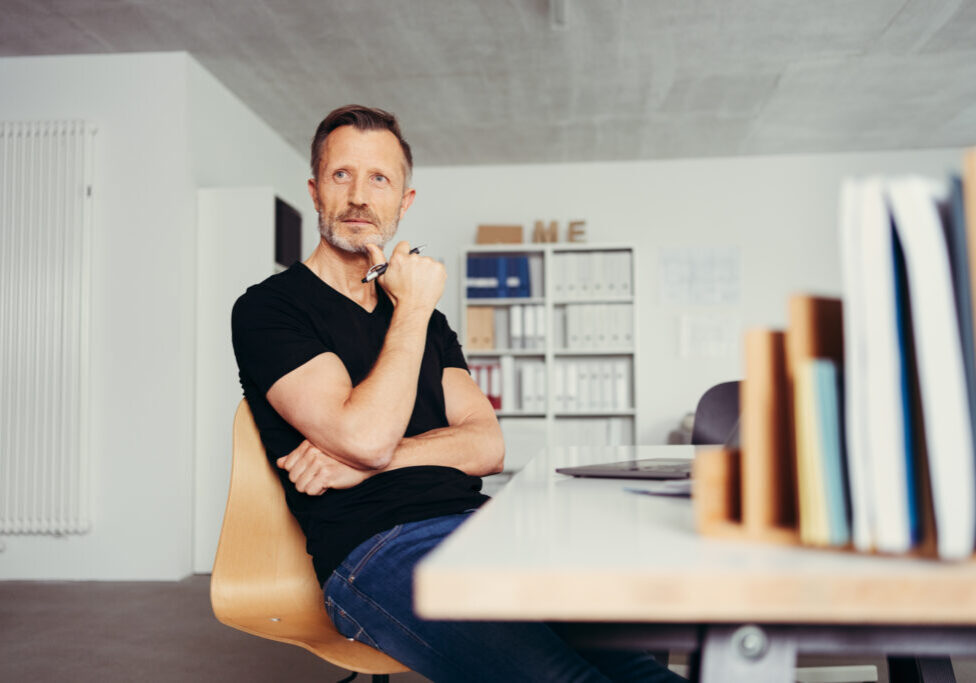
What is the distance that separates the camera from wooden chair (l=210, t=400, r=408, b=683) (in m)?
1.29

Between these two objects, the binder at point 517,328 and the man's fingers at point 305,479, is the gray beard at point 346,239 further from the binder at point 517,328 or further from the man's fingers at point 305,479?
the binder at point 517,328

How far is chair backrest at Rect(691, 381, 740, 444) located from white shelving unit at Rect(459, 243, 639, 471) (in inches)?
140

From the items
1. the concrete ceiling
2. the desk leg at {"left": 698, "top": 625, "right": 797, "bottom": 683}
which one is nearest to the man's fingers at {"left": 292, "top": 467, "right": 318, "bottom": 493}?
the desk leg at {"left": 698, "top": 625, "right": 797, "bottom": 683}

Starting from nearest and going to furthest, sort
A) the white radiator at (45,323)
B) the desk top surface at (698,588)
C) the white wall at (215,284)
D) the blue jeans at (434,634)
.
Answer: the desk top surface at (698,588) → the blue jeans at (434,634) → the white radiator at (45,323) → the white wall at (215,284)

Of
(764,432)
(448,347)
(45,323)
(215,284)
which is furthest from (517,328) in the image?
(764,432)

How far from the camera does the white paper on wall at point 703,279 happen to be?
6.05m

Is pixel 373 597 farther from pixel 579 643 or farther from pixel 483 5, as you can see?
pixel 483 5

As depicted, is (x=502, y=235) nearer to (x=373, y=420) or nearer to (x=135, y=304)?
(x=135, y=304)

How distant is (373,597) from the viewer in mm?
1077

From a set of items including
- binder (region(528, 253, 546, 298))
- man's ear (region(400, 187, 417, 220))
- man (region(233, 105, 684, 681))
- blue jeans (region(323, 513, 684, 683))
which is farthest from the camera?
binder (region(528, 253, 546, 298))

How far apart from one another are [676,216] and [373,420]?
5331 mm

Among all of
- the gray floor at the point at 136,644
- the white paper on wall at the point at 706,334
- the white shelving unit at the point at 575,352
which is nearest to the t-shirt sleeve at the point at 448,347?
the gray floor at the point at 136,644

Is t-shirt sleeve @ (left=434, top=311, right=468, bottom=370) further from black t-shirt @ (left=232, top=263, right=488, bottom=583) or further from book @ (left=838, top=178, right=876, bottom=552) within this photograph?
book @ (left=838, top=178, right=876, bottom=552)

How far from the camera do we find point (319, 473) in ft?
3.98
